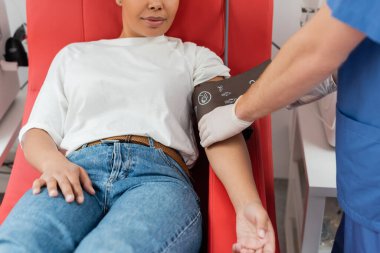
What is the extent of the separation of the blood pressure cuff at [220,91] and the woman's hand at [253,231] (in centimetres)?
A: 29

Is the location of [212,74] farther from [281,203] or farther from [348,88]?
[281,203]

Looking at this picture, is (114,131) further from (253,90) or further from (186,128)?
(253,90)

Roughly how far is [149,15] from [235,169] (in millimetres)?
498

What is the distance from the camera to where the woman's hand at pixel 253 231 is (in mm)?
954

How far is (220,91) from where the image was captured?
1.24 m

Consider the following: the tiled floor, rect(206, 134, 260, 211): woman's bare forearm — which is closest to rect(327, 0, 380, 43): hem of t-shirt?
rect(206, 134, 260, 211): woman's bare forearm

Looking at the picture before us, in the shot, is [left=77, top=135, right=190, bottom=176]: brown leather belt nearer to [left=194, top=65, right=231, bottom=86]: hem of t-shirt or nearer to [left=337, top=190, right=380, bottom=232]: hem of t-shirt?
[left=194, top=65, right=231, bottom=86]: hem of t-shirt

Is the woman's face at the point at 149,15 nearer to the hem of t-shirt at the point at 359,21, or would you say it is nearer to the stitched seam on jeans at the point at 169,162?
the stitched seam on jeans at the point at 169,162

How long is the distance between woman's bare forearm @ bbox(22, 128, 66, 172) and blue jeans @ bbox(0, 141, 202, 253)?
2.1 inches

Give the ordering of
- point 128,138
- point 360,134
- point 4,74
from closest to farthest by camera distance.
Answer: point 360,134 < point 128,138 < point 4,74

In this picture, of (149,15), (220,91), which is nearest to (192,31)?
(149,15)

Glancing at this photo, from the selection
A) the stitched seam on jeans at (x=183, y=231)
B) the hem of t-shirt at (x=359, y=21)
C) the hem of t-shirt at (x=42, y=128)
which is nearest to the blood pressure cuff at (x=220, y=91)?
the stitched seam on jeans at (x=183, y=231)

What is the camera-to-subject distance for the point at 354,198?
92 centimetres

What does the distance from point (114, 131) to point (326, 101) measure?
2.04ft
